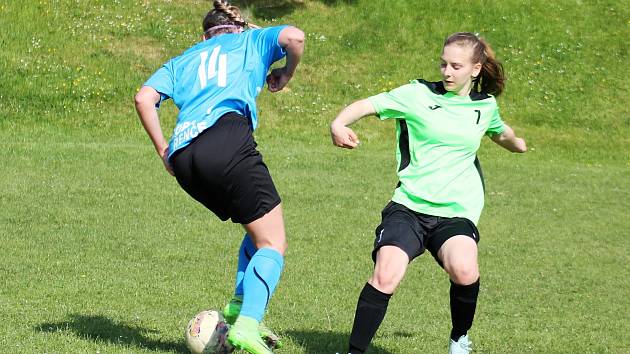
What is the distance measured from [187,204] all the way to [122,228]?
74.3 inches

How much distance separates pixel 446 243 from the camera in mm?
5668

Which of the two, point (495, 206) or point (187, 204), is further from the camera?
point (495, 206)

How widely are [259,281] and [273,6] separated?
839 inches

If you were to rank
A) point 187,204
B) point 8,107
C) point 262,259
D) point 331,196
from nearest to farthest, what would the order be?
point 262,259 < point 187,204 < point 331,196 < point 8,107

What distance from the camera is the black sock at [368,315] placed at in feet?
18.4

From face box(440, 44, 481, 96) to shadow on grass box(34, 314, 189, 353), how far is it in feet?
7.52

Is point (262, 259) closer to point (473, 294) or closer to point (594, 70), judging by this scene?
point (473, 294)

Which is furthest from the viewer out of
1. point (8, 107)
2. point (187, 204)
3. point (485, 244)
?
point (8, 107)

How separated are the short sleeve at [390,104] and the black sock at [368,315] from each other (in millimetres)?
1020

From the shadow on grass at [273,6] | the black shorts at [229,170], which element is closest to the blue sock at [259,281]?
the black shorts at [229,170]

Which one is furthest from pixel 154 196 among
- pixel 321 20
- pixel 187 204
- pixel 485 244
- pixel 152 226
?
pixel 321 20

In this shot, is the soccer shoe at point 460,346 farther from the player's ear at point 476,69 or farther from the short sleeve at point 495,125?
the player's ear at point 476,69

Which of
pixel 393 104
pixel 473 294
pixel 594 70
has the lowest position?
pixel 594 70

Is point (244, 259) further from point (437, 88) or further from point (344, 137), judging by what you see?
point (437, 88)
